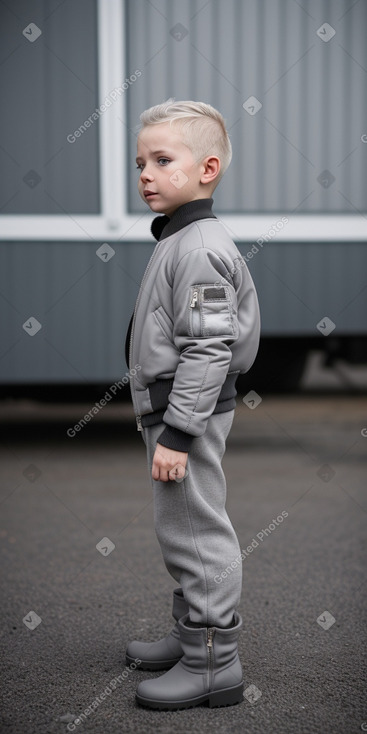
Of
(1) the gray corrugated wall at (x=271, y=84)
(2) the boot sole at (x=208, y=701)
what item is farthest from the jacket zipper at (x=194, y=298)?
(1) the gray corrugated wall at (x=271, y=84)

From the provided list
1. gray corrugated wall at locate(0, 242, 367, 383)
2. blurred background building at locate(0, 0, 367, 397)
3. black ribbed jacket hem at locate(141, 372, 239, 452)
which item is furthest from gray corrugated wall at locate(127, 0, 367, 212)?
black ribbed jacket hem at locate(141, 372, 239, 452)

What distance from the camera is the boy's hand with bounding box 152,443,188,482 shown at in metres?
2.18

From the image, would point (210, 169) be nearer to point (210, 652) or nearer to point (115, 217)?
point (210, 652)

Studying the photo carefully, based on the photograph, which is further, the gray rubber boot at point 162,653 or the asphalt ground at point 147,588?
the gray rubber boot at point 162,653

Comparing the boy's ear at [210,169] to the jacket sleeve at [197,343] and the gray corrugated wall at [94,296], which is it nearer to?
the jacket sleeve at [197,343]

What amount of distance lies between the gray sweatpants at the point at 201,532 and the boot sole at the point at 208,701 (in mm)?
188

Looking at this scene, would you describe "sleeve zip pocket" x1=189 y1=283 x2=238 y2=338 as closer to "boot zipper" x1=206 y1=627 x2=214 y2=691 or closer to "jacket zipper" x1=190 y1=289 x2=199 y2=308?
"jacket zipper" x1=190 y1=289 x2=199 y2=308

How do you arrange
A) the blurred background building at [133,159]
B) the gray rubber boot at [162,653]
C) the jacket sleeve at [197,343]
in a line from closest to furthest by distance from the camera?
the jacket sleeve at [197,343] < the gray rubber boot at [162,653] < the blurred background building at [133,159]

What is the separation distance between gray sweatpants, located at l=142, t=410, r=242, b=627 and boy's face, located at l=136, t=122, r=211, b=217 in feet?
2.02

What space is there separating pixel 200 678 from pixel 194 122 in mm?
1507

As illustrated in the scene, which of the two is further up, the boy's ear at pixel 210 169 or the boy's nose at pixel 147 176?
the boy's nose at pixel 147 176

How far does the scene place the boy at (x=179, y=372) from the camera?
2.19 metres

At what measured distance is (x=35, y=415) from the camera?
28.7 ft

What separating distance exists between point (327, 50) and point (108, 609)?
454 centimetres
